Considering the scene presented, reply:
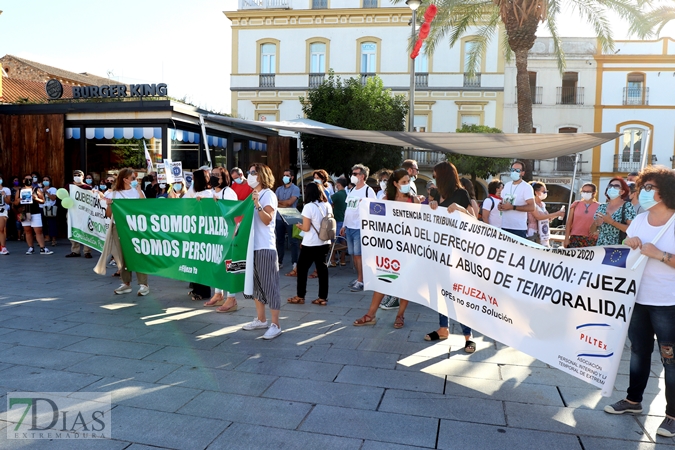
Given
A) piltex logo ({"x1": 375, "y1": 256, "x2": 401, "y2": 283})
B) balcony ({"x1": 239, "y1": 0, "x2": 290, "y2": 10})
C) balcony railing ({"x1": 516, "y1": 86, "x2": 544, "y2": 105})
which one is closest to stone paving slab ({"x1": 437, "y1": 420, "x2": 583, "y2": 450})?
piltex logo ({"x1": 375, "y1": 256, "x2": 401, "y2": 283})

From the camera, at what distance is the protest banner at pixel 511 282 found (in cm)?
385

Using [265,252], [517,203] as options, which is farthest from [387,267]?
[517,203]

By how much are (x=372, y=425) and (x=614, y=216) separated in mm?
4124

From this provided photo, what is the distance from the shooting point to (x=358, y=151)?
23.9 meters

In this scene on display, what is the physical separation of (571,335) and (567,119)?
30538 mm

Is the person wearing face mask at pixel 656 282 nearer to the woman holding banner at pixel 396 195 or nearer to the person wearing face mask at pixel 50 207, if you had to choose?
the woman holding banner at pixel 396 195

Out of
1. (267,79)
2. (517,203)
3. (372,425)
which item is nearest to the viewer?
(372,425)

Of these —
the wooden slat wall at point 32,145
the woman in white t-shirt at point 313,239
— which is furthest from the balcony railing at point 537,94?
the woman in white t-shirt at point 313,239

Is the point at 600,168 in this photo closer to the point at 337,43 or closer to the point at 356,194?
the point at 337,43

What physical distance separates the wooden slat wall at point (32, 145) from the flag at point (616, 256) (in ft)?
50.9

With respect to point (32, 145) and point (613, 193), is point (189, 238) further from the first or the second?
point (32, 145)

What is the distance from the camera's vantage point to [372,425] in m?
3.80

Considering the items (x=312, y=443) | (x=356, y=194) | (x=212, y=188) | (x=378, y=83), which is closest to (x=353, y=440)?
(x=312, y=443)

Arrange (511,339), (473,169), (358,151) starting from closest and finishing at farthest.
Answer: (511,339) < (358,151) < (473,169)
